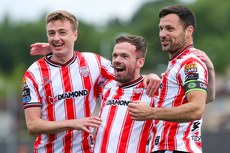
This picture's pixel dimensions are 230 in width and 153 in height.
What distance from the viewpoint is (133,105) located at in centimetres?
866

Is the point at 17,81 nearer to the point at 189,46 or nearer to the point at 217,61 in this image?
the point at 217,61

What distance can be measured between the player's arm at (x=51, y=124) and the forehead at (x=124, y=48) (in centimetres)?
81

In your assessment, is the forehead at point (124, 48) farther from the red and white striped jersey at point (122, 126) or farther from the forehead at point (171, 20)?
the forehead at point (171, 20)

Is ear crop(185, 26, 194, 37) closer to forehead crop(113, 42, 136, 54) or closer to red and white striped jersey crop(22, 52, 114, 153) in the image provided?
forehead crop(113, 42, 136, 54)

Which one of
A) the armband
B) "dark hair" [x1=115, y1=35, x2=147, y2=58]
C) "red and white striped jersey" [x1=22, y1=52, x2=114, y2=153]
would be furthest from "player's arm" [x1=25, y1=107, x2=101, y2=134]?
the armband

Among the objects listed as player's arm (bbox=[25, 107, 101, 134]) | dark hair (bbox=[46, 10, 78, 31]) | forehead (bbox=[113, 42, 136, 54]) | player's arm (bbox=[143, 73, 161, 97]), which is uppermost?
dark hair (bbox=[46, 10, 78, 31])

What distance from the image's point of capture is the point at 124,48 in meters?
9.44

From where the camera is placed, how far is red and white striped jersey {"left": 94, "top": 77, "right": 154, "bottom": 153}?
30.6ft

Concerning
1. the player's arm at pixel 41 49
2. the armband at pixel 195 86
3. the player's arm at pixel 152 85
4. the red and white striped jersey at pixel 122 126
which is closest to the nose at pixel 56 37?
the player's arm at pixel 41 49

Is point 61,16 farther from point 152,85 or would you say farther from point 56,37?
point 152,85

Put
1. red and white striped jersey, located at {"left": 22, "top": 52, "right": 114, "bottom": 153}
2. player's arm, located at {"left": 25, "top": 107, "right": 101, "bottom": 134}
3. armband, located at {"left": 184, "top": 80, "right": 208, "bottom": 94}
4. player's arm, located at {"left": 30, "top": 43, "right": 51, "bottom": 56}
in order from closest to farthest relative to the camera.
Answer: armband, located at {"left": 184, "top": 80, "right": 208, "bottom": 94} → player's arm, located at {"left": 25, "top": 107, "right": 101, "bottom": 134} → red and white striped jersey, located at {"left": 22, "top": 52, "right": 114, "bottom": 153} → player's arm, located at {"left": 30, "top": 43, "right": 51, "bottom": 56}

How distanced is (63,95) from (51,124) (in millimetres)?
481

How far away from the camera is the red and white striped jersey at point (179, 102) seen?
345 inches

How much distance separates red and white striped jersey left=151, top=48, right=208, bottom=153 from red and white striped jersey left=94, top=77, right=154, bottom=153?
0.38 m
